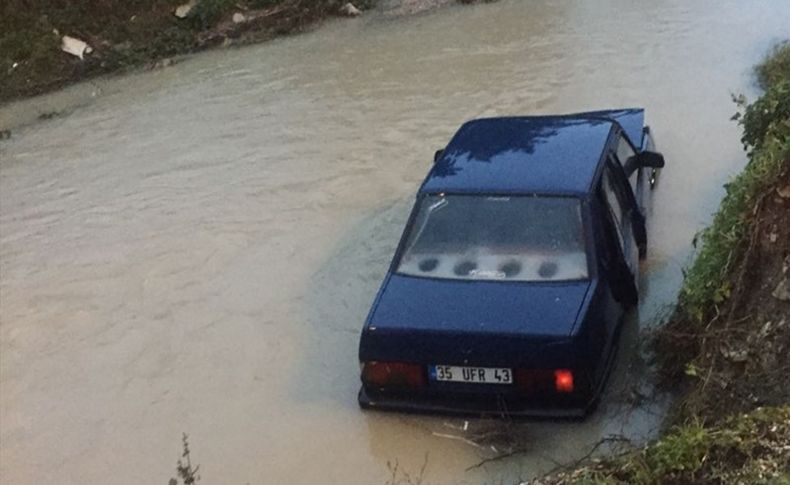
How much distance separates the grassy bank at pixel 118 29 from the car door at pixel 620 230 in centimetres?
1108

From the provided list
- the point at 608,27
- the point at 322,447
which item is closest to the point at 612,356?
the point at 322,447

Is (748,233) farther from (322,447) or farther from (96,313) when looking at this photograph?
(96,313)

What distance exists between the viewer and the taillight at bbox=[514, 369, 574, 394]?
5332 mm

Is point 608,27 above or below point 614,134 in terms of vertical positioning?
below

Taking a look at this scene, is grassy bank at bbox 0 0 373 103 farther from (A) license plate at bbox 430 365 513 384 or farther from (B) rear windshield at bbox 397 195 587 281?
(A) license plate at bbox 430 365 513 384

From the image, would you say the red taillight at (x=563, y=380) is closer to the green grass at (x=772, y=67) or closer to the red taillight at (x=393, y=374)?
the red taillight at (x=393, y=374)

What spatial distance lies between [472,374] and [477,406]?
0.73 ft

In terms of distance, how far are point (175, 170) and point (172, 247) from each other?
2168 mm

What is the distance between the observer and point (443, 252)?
242 inches

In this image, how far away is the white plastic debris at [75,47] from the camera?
1650 centimetres

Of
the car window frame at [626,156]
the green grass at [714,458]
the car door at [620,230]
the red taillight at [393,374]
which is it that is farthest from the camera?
the car window frame at [626,156]

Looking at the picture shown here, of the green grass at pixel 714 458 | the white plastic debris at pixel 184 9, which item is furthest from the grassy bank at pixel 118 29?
the green grass at pixel 714 458

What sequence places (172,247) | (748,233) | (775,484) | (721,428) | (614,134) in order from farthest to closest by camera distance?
(172,247) < (614,134) < (748,233) < (721,428) < (775,484)

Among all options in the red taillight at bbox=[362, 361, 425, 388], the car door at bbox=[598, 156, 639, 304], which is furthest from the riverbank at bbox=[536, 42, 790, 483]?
the red taillight at bbox=[362, 361, 425, 388]
